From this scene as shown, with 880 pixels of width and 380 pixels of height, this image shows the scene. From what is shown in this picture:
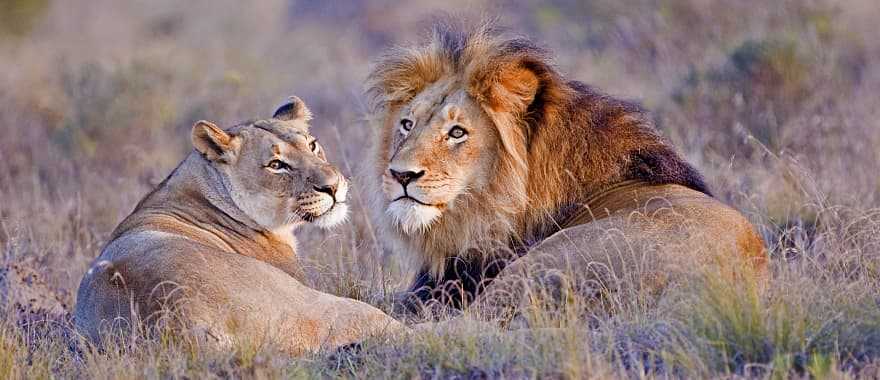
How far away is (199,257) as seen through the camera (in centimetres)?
482

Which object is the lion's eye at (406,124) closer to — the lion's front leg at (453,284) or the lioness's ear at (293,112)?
the lion's front leg at (453,284)

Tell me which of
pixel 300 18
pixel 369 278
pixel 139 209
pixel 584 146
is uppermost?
pixel 584 146

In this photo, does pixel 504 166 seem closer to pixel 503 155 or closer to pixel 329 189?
pixel 503 155

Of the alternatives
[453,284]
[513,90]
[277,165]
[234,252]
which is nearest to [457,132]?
[513,90]

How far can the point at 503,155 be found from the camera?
5555 mm

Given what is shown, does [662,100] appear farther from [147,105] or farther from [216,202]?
[216,202]

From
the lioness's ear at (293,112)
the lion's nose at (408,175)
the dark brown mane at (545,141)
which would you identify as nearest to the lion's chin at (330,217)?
the dark brown mane at (545,141)

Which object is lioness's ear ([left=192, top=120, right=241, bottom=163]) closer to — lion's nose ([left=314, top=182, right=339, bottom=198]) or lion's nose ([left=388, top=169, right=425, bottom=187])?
lion's nose ([left=314, top=182, right=339, bottom=198])

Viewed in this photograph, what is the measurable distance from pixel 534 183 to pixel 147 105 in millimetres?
8301

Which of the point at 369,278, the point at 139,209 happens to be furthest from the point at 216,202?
the point at 369,278

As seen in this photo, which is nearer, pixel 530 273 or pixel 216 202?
→ pixel 530 273

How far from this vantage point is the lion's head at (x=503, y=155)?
18.0ft

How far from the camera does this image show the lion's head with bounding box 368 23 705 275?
5484mm

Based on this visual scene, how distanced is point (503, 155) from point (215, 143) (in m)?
1.54
